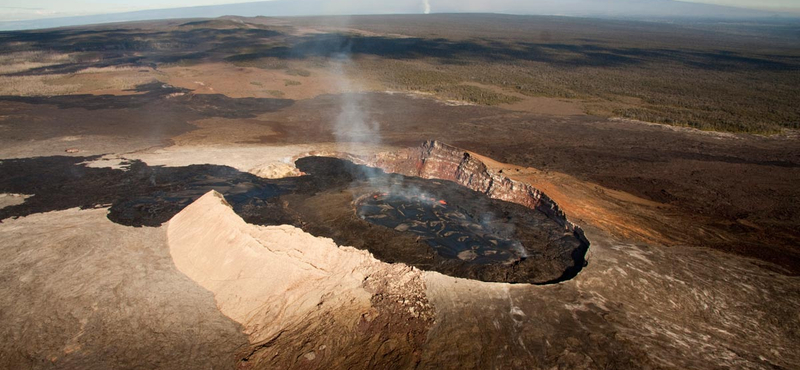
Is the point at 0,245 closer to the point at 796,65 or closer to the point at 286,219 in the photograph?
the point at 286,219

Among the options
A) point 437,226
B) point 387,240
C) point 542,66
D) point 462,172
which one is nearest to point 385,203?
point 437,226

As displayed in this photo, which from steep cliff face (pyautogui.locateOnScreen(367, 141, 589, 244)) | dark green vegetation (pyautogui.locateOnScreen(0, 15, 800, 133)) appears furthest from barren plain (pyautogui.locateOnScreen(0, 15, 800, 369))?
dark green vegetation (pyautogui.locateOnScreen(0, 15, 800, 133))

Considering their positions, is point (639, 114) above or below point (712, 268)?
above

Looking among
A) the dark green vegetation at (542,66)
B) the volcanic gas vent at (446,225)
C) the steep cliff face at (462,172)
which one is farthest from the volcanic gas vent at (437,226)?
the dark green vegetation at (542,66)

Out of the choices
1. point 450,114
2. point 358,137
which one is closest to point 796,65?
point 450,114

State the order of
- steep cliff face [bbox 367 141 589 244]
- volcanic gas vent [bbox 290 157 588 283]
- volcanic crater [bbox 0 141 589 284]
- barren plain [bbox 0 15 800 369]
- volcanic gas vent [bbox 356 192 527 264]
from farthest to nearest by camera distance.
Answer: steep cliff face [bbox 367 141 589 244], volcanic gas vent [bbox 356 192 527 264], volcanic crater [bbox 0 141 589 284], volcanic gas vent [bbox 290 157 588 283], barren plain [bbox 0 15 800 369]

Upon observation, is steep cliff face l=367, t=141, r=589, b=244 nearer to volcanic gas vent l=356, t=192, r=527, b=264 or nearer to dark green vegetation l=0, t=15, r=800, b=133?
volcanic gas vent l=356, t=192, r=527, b=264
